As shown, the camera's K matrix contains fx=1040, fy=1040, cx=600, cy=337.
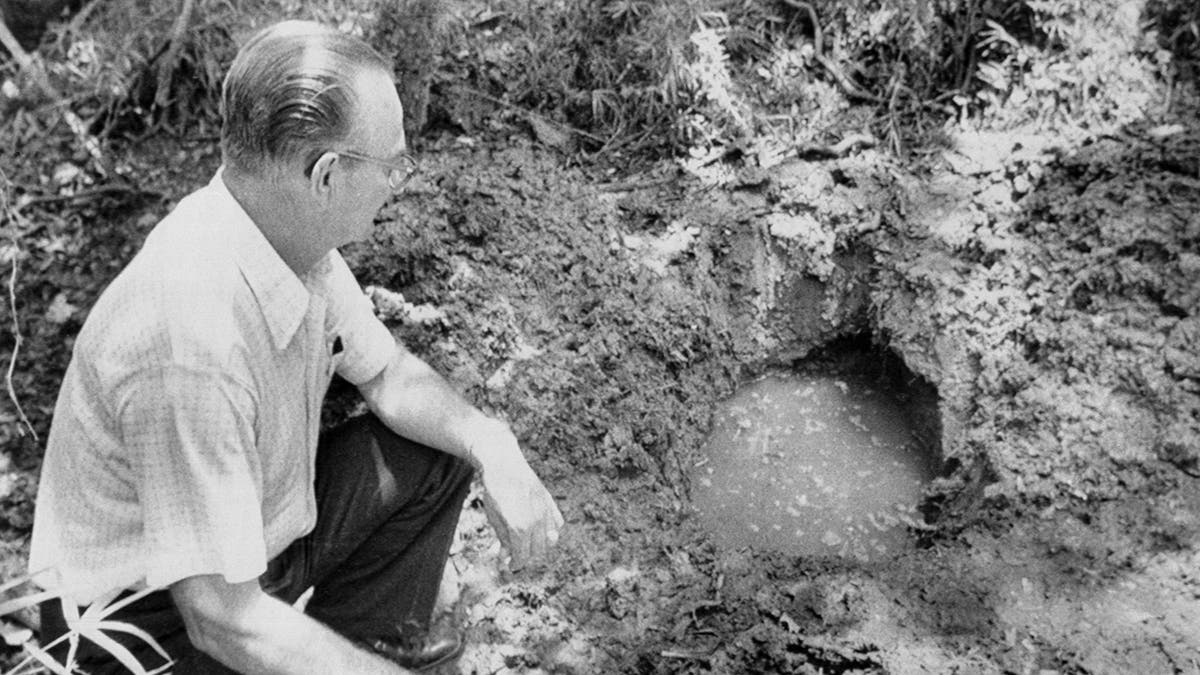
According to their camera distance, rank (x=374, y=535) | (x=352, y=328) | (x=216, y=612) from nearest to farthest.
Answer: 1. (x=216, y=612)
2. (x=352, y=328)
3. (x=374, y=535)

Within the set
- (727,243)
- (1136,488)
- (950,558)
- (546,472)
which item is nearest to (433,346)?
(546,472)

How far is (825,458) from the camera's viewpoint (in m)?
3.41

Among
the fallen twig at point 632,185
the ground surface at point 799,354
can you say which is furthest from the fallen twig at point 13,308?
the fallen twig at point 632,185

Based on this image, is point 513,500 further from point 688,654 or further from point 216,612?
point 688,654

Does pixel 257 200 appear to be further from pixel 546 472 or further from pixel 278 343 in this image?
pixel 546 472

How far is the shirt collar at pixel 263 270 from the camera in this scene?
1756 millimetres

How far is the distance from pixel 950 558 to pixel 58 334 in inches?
111

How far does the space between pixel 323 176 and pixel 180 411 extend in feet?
1.46

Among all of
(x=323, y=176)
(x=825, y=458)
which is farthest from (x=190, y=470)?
(x=825, y=458)

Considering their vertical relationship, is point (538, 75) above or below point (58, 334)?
above

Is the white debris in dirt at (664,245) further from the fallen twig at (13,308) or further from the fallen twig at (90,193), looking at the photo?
the fallen twig at (13,308)

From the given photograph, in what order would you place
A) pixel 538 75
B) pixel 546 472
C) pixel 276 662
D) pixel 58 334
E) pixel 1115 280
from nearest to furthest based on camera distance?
pixel 276 662, pixel 546 472, pixel 1115 280, pixel 58 334, pixel 538 75

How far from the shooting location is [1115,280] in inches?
125

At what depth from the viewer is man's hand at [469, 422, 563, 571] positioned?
208cm
